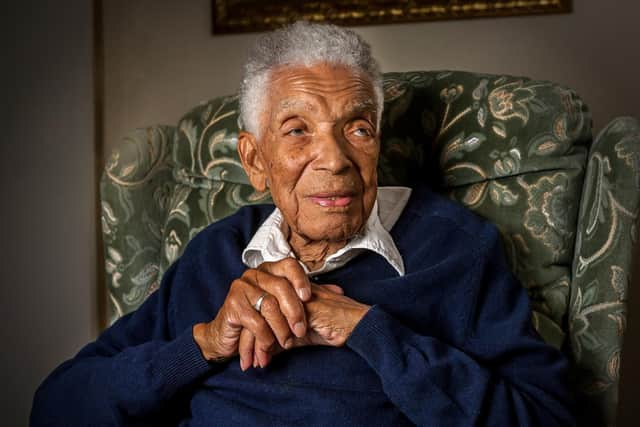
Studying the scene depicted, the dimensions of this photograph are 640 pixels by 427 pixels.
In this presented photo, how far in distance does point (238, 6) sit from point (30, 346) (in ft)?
4.34

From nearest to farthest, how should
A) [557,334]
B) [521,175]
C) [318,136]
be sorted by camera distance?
[318,136] < [557,334] < [521,175]

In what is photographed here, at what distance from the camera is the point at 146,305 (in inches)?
58.0

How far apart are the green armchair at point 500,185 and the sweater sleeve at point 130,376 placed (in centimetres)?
26

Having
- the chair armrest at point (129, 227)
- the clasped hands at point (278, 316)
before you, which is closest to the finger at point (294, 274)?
the clasped hands at point (278, 316)

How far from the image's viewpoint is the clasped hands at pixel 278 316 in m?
1.13

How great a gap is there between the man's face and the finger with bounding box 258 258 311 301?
15 cm

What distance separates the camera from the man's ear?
57.5 inches

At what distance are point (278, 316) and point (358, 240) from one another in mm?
271

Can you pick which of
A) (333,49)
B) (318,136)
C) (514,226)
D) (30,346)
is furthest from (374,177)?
(30,346)

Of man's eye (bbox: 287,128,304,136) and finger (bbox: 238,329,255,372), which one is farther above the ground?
man's eye (bbox: 287,128,304,136)

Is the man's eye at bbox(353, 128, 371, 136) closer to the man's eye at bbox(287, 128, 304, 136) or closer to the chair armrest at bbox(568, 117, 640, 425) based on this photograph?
the man's eye at bbox(287, 128, 304, 136)

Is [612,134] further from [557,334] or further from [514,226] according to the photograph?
[557,334]

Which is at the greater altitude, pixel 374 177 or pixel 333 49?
pixel 333 49

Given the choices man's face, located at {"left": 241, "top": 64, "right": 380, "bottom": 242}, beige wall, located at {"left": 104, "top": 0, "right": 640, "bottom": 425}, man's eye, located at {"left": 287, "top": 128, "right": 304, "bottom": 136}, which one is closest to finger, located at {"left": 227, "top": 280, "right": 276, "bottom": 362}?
man's face, located at {"left": 241, "top": 64, "right": 380, "bottom": 242}
